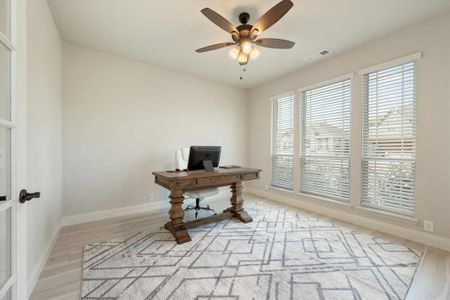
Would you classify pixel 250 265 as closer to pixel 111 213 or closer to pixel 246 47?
pixel 246 47

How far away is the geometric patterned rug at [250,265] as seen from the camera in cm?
173

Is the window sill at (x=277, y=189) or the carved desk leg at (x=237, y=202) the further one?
the window sill at (x=277, y=189)

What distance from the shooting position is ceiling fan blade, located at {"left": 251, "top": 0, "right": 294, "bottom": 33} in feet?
5.90

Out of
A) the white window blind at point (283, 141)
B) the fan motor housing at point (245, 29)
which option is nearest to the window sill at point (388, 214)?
the white window blind at point (283, 141)

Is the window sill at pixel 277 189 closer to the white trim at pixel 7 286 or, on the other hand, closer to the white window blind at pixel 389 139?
the white window blind at pixel 389 139

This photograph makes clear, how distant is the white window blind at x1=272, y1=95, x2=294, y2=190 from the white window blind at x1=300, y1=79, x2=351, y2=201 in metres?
0.30

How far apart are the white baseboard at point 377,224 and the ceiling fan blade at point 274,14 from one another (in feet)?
9.82

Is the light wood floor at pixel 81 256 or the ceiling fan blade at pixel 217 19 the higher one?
the ceiling fan blade at pixel 217 19

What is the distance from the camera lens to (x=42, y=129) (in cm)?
217

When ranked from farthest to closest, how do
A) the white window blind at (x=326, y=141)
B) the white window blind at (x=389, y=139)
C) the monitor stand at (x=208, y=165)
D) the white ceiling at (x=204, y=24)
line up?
the white window blind at (x=326, y=141) < the monitor stand at (x=208, y=165) < the white window blind at (x=389, y=139) < the white ceiling at (x=204, y=24)

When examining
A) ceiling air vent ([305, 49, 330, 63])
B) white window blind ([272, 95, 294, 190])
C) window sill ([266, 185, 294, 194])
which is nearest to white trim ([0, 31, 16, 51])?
ceiling air vent ([305, 49, 330, 63])

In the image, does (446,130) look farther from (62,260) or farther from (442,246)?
(62,260)

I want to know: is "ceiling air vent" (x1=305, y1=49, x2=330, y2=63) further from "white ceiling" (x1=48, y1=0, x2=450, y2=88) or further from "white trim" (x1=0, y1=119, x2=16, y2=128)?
"white trim" (x1=0, y1=119, x2=16, y2=128)

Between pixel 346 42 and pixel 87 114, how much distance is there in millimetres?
4026
